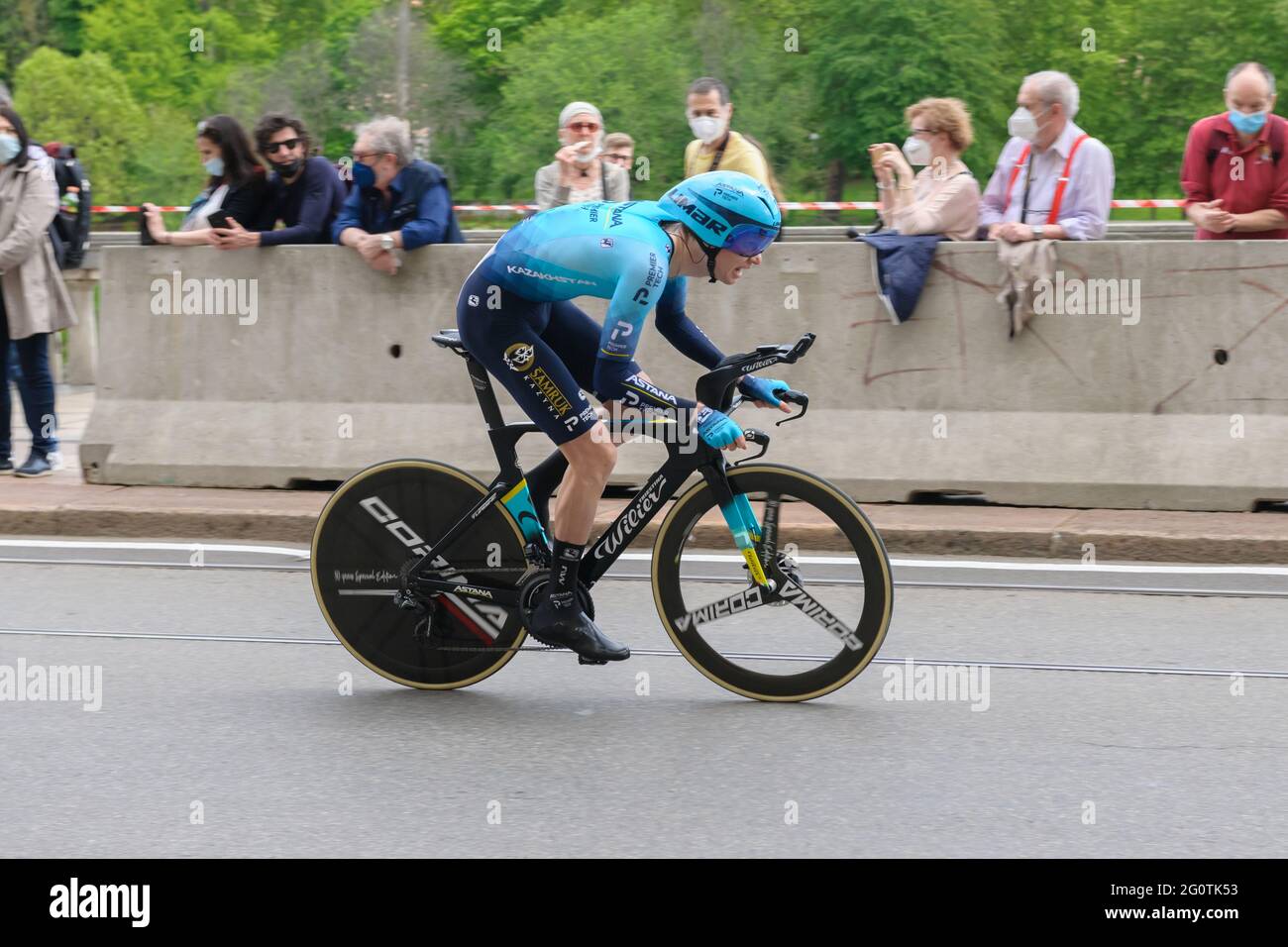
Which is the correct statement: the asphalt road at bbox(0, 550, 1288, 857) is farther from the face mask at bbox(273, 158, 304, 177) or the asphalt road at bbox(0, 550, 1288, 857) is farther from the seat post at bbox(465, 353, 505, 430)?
the face mask at bbox(273, 158, 304, 177)

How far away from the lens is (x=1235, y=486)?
8.38 metres

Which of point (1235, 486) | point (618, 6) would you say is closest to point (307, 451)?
point (1235, 486)

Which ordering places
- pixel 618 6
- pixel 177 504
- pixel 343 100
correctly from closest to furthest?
pixel 177 504 < pixel 618 6 < pixel 343 100

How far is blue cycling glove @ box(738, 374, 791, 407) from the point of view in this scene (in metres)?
5.59

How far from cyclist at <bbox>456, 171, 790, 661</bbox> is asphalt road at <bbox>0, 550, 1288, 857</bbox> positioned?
0.56 meters

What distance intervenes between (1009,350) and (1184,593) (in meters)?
1.78

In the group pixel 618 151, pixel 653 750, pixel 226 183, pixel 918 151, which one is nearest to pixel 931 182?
pixel 918 151

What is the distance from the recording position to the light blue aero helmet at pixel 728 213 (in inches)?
211

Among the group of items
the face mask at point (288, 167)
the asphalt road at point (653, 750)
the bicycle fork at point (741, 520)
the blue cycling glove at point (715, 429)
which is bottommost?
the asphalt road at point (653, 750)

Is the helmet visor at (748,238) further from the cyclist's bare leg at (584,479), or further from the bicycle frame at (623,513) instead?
the cyclist's bare leg at (584,479)

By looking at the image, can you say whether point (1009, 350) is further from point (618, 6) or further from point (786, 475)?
point (618, 6)

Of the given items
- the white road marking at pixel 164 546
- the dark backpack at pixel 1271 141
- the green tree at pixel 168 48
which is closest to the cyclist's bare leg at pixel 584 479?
the white road marking at pixel 164 546

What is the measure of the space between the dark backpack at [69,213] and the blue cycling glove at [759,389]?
5.91 m

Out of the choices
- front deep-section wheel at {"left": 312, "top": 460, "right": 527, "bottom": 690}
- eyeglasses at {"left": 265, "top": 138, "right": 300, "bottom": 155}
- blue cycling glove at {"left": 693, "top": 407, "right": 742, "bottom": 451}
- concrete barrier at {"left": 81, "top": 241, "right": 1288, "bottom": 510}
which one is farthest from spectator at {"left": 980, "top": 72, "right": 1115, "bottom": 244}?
front deep-section wheel at {"left": 312, "top": 460, "right": 527, "bottom": 690}
